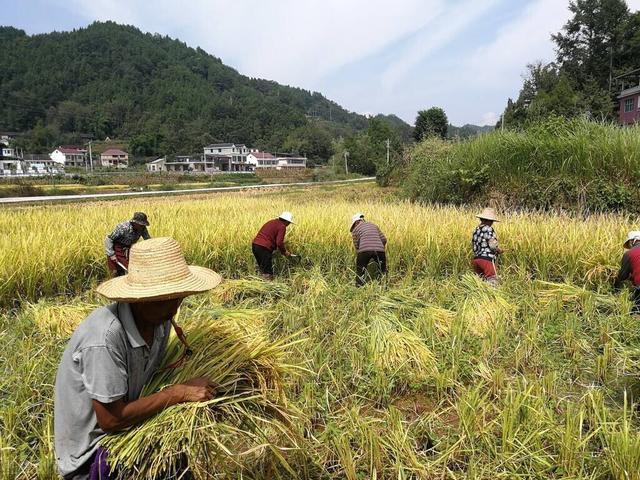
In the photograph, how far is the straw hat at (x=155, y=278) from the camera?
4.93ft

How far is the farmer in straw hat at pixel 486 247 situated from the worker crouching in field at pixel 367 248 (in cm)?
117

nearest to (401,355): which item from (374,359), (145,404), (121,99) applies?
(374,359)

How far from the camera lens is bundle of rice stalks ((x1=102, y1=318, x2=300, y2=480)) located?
1.51m

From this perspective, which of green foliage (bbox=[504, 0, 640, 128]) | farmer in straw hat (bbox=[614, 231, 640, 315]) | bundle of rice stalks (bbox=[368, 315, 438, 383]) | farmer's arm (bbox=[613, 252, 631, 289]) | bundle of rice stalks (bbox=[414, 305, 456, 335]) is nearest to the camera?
bundle of rice stalks (bbox=[368, 315, 438, 383])

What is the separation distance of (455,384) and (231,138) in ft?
355

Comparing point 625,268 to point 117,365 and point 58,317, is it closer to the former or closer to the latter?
point 117,365

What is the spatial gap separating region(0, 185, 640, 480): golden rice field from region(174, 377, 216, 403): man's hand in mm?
35

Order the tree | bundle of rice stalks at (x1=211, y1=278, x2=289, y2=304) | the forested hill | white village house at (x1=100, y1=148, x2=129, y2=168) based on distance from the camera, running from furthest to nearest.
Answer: the forested hill → white village house at (x1=100, y1=148, x2=129, y2=168) → the tree → bundle of rice stalks at (x1=211, y1=278, x2=289, y2=304)

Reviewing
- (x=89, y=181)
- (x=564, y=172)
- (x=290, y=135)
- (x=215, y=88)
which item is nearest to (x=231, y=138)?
(x=290, y=135)

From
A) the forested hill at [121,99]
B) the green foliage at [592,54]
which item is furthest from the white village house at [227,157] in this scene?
the green foliage at [592,54]

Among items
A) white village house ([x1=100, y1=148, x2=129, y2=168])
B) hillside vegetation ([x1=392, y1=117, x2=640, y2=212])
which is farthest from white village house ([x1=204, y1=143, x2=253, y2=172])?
hillside vegetation ([x1=392, y1=117, x2=640, y2=212])

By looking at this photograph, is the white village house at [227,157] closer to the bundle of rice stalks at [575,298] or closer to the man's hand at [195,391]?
the bundle of rice stalks at [575,298]

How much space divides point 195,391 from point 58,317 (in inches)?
117

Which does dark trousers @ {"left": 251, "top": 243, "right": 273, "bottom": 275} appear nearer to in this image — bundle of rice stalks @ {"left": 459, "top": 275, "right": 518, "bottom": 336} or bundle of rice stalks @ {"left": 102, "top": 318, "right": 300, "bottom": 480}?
bundle of rice stalks @ {"left": 459, "top": 275, "right": 518, "bottom": 336}
